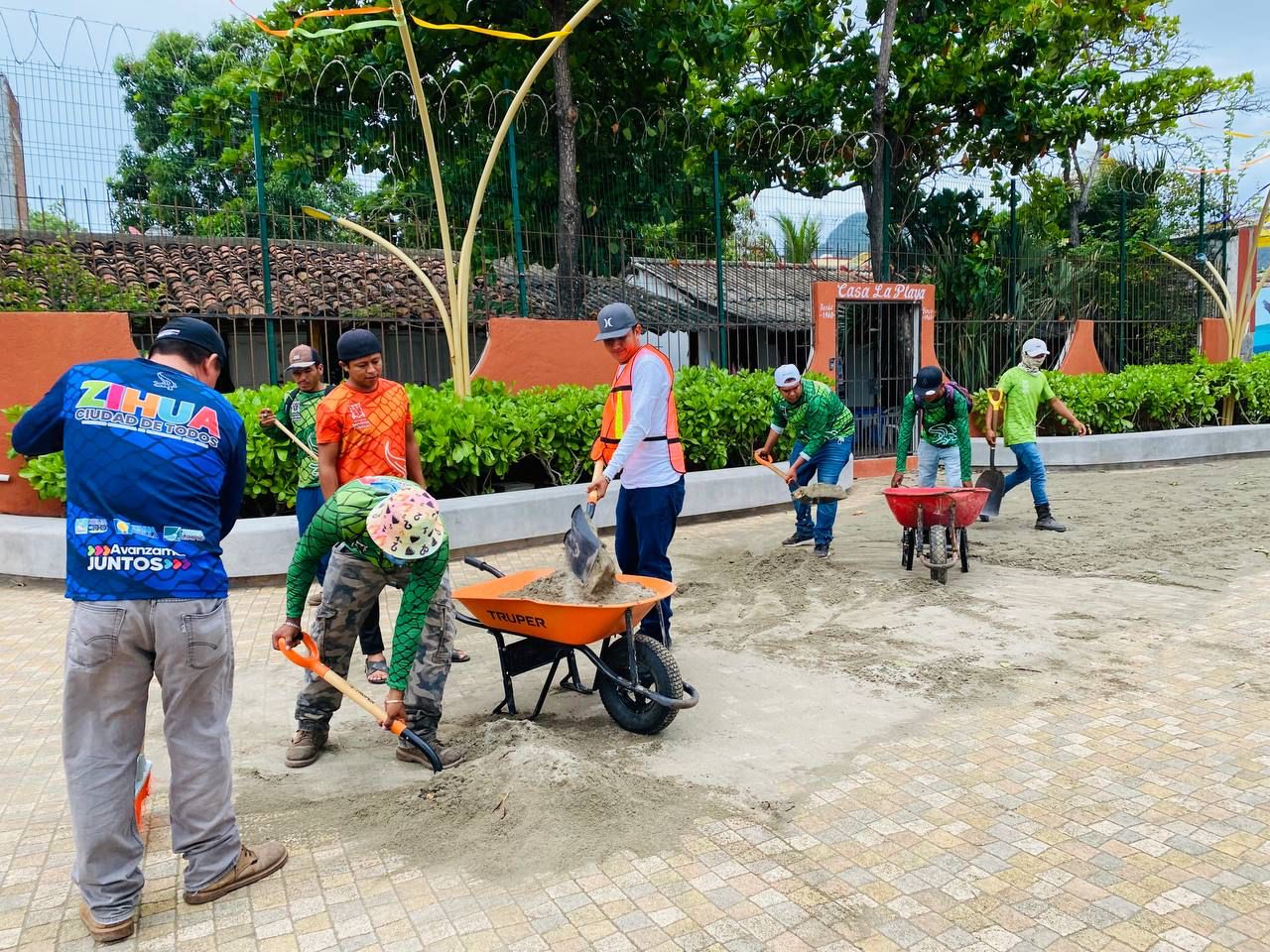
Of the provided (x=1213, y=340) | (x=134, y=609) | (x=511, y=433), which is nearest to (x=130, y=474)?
(x=134, y=609)

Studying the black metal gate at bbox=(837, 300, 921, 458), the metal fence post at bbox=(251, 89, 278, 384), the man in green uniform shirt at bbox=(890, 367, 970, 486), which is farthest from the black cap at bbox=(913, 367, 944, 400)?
the metal fence post at bbox=(251, 89, 278, 384)

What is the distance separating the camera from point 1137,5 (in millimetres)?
17891

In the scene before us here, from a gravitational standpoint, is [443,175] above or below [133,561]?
above

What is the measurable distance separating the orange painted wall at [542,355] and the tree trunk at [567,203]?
76 cm

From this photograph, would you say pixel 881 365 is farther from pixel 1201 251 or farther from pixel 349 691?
pixel 349 691

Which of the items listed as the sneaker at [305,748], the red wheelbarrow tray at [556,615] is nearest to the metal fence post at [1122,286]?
the red wheelbarrow tray at [556,615]

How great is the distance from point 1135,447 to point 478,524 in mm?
10082

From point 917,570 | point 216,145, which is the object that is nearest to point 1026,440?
point 917,570

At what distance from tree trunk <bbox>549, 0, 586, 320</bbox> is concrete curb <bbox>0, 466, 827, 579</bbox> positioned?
316 cm

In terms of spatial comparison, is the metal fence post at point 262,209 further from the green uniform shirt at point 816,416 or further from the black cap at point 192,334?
the black cap at point 192,334

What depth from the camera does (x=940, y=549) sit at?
6.90 metres

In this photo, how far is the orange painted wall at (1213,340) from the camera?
16.7 metres

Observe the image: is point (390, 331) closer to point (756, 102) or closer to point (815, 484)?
point (815, 484)

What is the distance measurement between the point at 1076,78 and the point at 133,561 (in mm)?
17685
